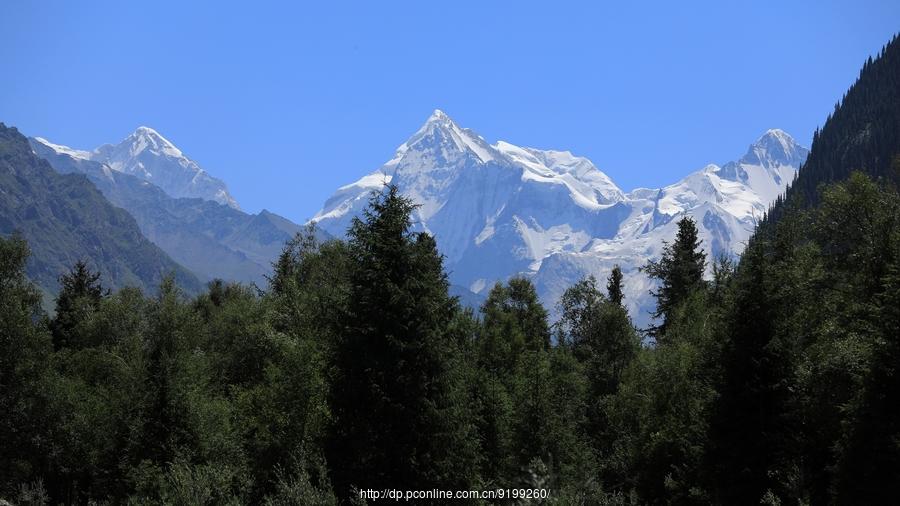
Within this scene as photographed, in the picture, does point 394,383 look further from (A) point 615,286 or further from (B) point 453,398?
(A) point 615,286

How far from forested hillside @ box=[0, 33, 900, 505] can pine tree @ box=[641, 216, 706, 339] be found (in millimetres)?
14664

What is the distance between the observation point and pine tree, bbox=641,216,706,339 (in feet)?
255

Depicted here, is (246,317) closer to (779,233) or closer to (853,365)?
(779,233)

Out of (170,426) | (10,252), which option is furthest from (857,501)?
(10,252)

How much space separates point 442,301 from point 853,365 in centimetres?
1420

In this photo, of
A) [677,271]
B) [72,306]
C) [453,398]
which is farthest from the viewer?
[677,271]

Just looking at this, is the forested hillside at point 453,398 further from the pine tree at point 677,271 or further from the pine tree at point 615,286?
the pine tree at point 615,286

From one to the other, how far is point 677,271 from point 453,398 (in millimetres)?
54151

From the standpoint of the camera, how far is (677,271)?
7825 centimetres

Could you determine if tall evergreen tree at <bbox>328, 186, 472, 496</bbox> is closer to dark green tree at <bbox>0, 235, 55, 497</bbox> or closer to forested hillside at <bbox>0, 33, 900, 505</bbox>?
forested hillside at <bbox>0, 33, 900, 505</bbox>

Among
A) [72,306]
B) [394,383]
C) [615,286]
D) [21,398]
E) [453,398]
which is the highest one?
[615,286]

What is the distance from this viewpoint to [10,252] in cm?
4928

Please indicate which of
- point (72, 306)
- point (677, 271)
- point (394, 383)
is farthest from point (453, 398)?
point (72, 306)

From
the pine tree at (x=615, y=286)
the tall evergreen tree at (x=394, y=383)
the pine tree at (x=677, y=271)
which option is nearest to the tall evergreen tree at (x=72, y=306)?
the tall evergreen tree at (x=394, y=383)
